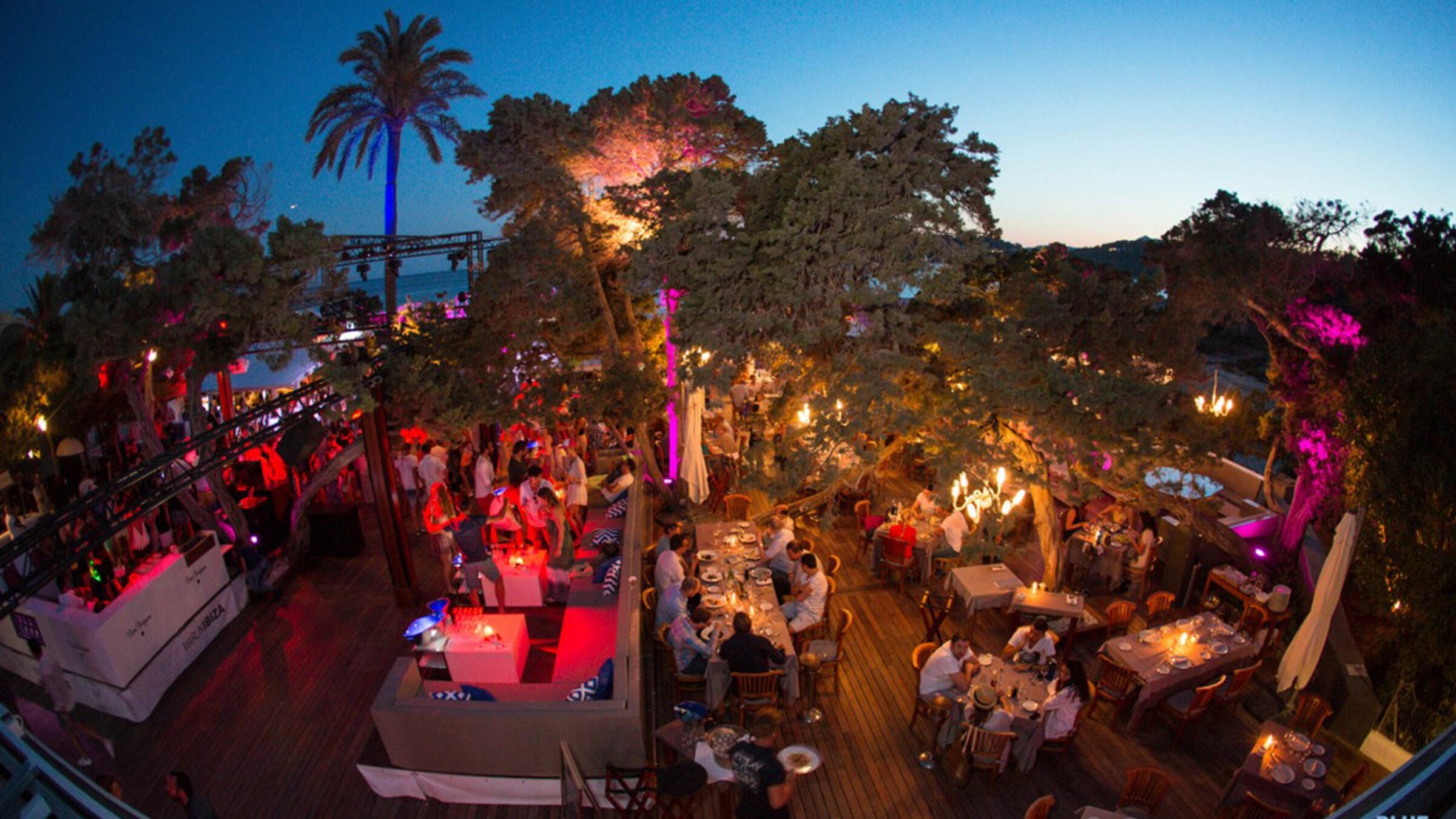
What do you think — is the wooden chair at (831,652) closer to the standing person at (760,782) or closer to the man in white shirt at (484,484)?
the standing person at (760,782)

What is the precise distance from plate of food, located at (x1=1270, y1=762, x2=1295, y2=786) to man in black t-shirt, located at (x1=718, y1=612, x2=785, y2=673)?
13.8 ft

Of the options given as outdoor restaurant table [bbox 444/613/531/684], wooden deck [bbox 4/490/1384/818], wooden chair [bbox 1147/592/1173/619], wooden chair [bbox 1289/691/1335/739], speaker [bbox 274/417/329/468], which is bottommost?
wooden deck [bbox 4/490/1384/818]

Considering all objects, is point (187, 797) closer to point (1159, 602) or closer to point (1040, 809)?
point (1040, 809)

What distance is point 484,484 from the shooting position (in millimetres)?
10336

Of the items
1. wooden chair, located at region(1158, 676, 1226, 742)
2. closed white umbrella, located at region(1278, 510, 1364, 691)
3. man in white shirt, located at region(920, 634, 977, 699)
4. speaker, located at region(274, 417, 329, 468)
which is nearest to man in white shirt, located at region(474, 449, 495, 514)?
speaker, located at region(274, 417, 329, 468)

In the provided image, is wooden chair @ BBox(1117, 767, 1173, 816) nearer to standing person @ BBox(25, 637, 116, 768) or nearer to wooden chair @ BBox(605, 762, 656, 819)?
wooden chair @ BBox(605, 762, 656, 819)

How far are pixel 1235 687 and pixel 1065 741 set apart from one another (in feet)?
6.84

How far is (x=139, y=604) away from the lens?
714cm

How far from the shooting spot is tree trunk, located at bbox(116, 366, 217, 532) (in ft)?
29.0

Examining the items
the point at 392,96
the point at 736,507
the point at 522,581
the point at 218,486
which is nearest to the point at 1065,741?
the point at 736,507

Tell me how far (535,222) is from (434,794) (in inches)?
268

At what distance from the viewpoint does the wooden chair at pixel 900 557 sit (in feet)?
29.4

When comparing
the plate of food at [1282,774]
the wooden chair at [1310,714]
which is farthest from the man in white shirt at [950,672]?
the wooden chair at [1310,714]

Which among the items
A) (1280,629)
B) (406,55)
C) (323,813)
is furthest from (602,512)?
(406,55)
